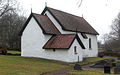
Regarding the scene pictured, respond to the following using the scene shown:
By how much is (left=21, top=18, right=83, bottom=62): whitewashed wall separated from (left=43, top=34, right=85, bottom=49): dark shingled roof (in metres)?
0.71

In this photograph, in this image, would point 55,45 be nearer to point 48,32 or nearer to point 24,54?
point 48,32

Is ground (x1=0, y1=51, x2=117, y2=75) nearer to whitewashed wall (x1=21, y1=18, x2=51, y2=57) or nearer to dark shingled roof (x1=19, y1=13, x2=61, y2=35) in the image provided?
whitewashed wall (x1=21, y1=18, x2=51, y2=57)

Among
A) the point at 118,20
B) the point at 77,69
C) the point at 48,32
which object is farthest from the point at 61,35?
the point at 118,20

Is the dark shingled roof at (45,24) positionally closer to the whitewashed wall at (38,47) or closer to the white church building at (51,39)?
the white church building at (51,39)

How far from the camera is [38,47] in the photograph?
99.3 feet

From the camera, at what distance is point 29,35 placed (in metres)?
31.4

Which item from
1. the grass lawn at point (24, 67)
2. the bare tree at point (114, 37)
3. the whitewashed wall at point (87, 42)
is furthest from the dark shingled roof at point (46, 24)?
the bare tree at point (114, 37)

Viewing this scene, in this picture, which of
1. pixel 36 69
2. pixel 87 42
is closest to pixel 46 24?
pixel 87 42

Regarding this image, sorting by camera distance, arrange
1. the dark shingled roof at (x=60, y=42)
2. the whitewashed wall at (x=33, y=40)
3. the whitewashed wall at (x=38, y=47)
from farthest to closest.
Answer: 1. the whitewashed wall at (x=33, y=40)
2. the whitewashed wall at (x=38, y=47)
3. the dark shingled roof at (x=60, y=42)

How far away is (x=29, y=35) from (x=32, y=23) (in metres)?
2.20

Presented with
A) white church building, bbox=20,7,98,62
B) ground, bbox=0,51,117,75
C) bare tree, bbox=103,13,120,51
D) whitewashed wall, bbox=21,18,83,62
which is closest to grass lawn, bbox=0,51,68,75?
ground, bbox=0,51,117,75

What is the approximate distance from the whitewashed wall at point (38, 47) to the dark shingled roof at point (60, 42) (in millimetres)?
708

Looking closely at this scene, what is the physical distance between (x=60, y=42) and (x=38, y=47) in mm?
4323

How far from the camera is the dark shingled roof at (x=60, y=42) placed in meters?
27.1
